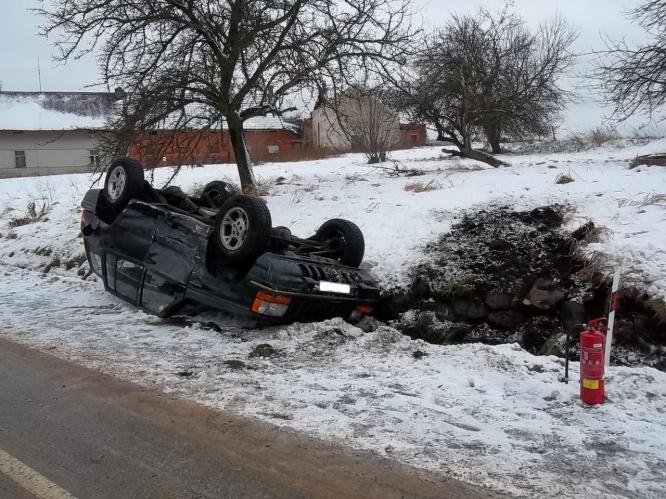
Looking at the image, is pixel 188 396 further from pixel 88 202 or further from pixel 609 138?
pixel 609 138

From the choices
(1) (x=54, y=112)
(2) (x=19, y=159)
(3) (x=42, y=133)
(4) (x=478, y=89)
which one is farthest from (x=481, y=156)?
(1) (x=54, y=112)

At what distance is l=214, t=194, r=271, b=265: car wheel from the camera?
5957 millimetres

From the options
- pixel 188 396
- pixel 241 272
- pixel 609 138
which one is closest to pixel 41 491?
pixel 188 396

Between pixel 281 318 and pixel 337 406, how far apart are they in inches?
70.0

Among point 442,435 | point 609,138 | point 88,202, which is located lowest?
point 442,435

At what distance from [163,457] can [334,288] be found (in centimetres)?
300

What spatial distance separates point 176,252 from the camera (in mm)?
6578

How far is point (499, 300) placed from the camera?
6926mm

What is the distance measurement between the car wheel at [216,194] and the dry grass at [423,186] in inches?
148

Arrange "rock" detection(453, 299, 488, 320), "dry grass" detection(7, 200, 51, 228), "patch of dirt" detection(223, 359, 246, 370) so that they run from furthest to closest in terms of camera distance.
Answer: "dry grass" detection(7, 200, 51, 228) → "rock" detection(453, 299, 488, 320) → "patch of dirt" detection(223, 359, 246, 370)

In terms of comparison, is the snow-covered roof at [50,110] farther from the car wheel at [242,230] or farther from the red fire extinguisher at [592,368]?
the red fire extinguisher at [592,368]

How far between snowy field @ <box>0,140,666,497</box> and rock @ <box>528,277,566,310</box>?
0.68 m

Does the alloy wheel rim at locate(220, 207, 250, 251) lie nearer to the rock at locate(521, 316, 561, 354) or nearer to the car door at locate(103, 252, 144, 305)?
the car door at locate(103, 252, 144, 305)

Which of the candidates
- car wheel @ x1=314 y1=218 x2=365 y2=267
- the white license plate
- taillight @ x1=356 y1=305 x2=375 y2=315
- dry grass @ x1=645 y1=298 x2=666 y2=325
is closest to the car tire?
car wheel @ x1=314 y1=218 x2=365 y2=267
